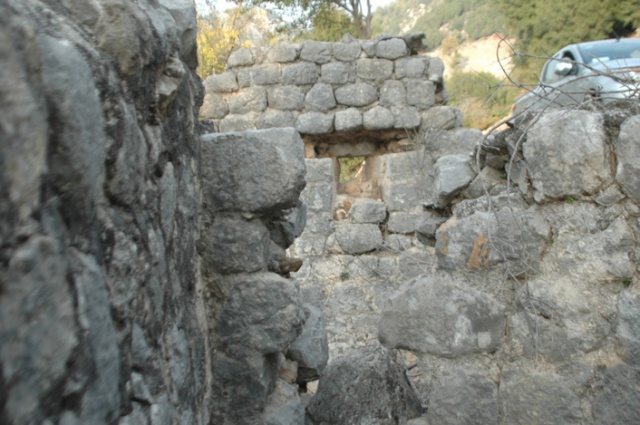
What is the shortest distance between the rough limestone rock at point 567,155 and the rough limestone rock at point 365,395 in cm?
92

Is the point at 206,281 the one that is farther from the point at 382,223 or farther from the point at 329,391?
the point at 382,223

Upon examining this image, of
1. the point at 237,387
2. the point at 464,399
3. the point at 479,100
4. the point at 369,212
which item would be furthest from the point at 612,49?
the point at 237,387

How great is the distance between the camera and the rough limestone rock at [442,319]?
210cm

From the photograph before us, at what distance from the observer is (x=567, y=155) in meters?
2.01

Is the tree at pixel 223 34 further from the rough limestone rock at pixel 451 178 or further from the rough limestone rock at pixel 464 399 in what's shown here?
the rough limestone rock at pixel 464 399

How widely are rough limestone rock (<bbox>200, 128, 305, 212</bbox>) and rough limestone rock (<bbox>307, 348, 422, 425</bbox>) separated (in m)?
0.80

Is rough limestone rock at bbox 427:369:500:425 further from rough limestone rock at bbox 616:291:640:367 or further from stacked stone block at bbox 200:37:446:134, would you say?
stacked stone block at bbox 200:37:446:134

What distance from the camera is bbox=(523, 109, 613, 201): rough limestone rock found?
6.50 ft

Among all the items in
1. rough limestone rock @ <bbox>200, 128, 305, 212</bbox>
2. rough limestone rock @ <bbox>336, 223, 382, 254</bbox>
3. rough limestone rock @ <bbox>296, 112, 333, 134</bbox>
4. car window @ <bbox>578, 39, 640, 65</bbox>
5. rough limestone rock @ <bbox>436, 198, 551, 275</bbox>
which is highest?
car window @ <bbox>578, 39, 640, 65</bbox>

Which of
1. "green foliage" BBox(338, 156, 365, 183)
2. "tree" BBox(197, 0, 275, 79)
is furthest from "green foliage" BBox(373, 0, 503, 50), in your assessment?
"green foliage" BBox(338, 156, 365, 183)

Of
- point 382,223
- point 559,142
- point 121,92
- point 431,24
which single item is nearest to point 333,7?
point 382,223

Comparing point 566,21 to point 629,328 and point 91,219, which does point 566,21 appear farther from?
point 91,219

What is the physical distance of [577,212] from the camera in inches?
79.4

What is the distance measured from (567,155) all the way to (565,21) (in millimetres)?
12083
